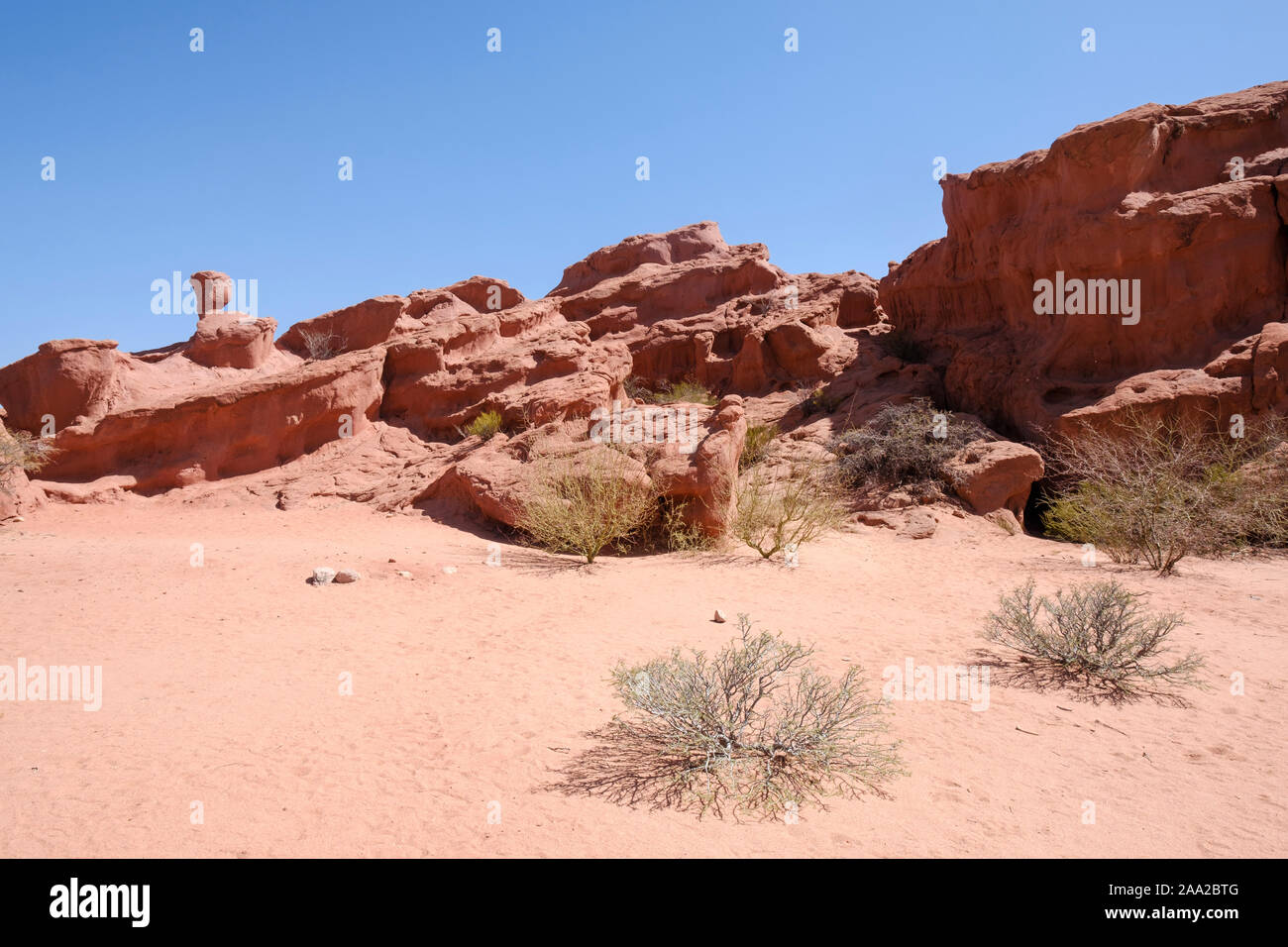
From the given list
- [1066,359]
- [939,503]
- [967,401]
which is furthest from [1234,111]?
[939,503]

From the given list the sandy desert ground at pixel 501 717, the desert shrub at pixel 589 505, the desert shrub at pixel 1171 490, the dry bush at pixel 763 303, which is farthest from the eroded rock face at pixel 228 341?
the desert shrub at pixel 1171 490

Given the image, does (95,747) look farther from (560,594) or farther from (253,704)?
(560,594)

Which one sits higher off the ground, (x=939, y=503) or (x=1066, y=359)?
(x=1066, y=359)

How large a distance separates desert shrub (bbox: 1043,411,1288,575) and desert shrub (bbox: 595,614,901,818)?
7294mm

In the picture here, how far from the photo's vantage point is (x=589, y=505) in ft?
32.4

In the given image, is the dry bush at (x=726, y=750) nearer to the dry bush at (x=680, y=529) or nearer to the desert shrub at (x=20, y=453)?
the dry bush at (x=680, y=529)

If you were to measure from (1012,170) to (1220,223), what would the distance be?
4.43m

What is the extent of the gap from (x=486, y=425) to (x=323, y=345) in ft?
23.2

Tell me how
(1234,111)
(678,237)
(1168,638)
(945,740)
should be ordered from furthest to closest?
(678,237) → (1234,111) → (1168,638) → (945,740)

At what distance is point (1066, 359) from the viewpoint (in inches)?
568

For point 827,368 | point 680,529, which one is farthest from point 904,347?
point 680,529

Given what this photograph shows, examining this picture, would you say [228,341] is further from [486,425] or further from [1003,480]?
[1003,480]

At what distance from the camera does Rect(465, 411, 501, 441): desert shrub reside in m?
13.0
